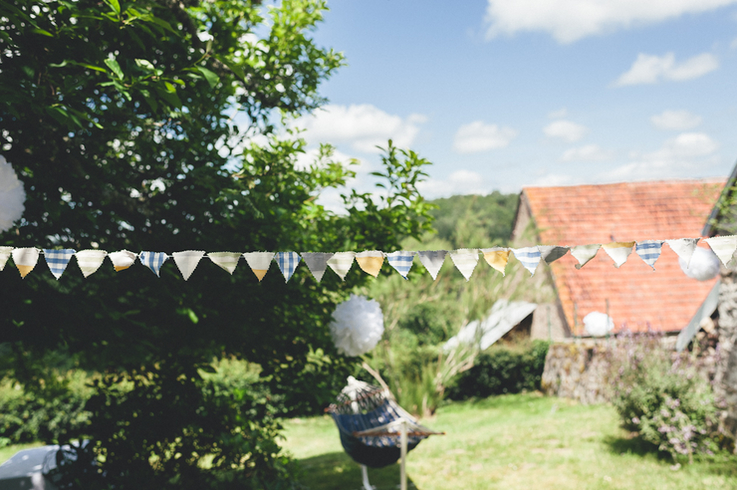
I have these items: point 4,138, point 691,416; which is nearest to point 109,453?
point 4,138

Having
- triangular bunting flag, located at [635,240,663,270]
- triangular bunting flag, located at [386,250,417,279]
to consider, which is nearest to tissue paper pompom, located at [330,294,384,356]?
triangular bunting flag, located at [386,250,417,279]

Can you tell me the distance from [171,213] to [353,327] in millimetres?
1932

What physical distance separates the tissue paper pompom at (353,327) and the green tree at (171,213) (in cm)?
17

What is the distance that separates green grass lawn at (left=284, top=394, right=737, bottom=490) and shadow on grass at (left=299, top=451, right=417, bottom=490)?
15 millimetres

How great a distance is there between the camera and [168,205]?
4.37 meters

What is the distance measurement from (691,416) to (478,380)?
7702mm

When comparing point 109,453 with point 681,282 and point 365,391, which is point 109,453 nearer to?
point 365,391

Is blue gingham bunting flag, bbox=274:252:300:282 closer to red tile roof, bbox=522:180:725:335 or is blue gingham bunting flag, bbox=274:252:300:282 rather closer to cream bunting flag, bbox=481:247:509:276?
cream bunting flag, bbox=481:247:509:276

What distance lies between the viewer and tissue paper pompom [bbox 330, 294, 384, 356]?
474cm

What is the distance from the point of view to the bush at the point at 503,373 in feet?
46.7

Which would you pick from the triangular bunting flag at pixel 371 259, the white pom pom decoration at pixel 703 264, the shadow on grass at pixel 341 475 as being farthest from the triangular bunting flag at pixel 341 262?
the white pom pom decoration at pixel 703 264

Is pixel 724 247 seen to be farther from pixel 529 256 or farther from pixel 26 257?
pixel 26 257

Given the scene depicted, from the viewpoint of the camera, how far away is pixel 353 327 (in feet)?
15.5

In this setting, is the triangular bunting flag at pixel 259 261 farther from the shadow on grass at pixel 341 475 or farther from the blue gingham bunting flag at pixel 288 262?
the shadow on grass at pixel 341 475
